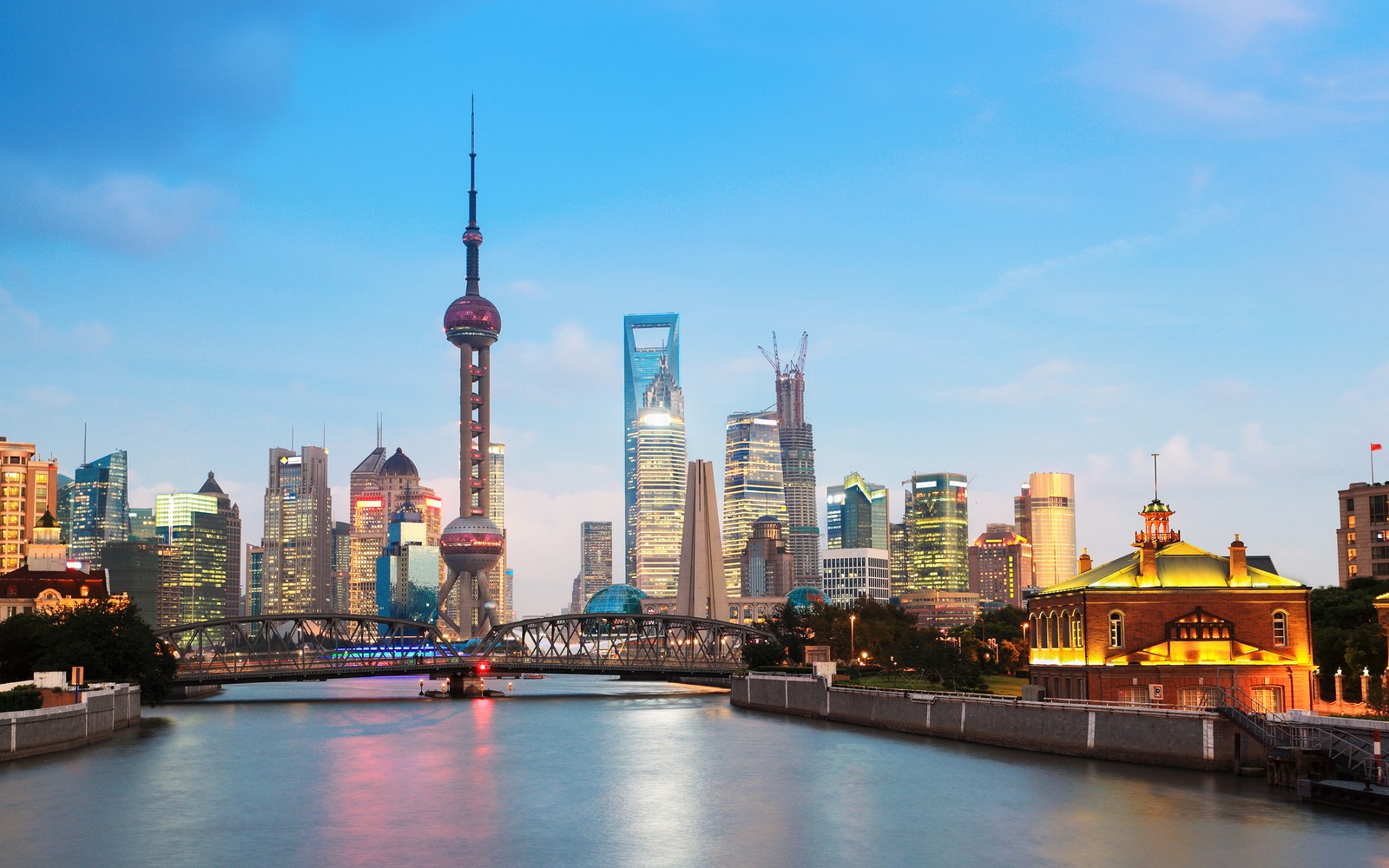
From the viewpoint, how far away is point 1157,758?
72062 mm

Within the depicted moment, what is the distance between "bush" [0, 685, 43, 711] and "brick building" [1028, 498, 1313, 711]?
204 feet

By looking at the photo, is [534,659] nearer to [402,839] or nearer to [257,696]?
[257,696]

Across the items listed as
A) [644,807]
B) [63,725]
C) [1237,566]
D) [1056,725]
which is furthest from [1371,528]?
[63,725]

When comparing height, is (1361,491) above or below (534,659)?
above

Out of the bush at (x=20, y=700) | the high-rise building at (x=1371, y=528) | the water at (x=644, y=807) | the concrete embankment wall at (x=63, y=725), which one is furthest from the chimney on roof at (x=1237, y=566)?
the high-rise building at (x=1371, y=528)

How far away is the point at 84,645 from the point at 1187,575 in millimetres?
82924

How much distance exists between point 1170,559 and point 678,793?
34.5 meters

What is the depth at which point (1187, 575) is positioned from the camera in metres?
85.2

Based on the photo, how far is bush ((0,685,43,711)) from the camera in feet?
274

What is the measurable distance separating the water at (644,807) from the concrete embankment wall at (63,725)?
4.81 ft

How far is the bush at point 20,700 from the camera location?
274 feet

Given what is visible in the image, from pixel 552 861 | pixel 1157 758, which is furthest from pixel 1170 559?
pixel 552 861

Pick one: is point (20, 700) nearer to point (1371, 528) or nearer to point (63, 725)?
point (63, 725)

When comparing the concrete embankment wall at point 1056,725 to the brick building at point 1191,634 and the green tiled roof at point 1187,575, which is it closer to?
the brick building at point 1191,634
